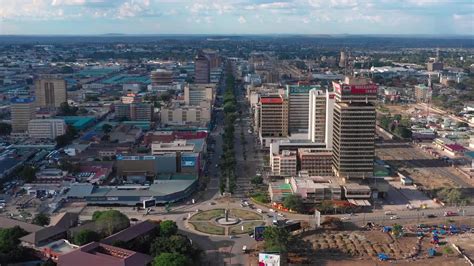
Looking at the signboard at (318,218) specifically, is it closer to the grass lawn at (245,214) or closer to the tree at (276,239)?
the grass lawn at (245,214)

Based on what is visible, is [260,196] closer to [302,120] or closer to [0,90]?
[302,120]

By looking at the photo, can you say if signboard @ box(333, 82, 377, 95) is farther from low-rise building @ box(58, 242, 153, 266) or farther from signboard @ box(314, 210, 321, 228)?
low-rise building @ box(58, 242, 153, 266)

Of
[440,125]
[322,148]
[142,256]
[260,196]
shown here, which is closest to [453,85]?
[440,125]

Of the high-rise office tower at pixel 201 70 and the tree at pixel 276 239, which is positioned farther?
the high-rise office tower at pixel 201 70

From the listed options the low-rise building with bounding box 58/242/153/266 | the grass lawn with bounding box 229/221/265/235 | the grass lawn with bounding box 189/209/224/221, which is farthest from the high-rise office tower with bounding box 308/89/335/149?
the low-rise building with bounding box 58/242/153/266

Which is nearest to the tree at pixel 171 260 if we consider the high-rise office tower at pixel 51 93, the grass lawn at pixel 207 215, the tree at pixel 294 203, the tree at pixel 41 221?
the grass lawn at pixel 207 215

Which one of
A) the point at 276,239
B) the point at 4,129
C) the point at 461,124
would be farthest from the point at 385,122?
the point at 4,129
